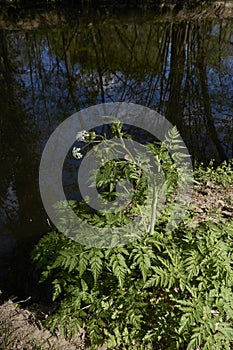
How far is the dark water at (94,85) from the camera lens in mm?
5316

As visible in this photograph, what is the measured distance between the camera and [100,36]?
13734mm

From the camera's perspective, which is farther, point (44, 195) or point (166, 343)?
point (44, 195)

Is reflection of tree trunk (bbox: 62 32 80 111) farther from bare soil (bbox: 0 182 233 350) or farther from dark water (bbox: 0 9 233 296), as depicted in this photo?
bare soil (bbox: 0 182 233 350)

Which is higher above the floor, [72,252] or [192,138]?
[72,252]

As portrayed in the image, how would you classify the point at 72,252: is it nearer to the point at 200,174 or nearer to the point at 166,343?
the point at 166,343

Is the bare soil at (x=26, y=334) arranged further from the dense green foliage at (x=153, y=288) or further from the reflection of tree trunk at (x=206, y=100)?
the reflection of tree trunk at (x=206, y=100)

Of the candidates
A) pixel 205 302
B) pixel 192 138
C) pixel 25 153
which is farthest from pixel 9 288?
pixel 192 138

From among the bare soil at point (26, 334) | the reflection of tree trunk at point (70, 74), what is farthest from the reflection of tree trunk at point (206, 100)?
the bare soil at point (26, 334)

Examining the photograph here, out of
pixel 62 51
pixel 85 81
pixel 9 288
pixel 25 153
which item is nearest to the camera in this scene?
pixel 9 288

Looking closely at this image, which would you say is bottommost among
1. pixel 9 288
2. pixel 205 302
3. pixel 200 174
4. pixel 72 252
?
pixel 9 288

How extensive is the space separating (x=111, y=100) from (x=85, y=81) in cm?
161

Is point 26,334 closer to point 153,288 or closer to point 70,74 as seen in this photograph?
point 153,288

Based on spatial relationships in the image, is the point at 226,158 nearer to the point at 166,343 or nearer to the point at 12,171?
the point at 12,171

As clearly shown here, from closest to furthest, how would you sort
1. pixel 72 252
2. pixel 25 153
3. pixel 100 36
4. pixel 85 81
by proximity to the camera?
pixel 72 252 → pixel 25 153 → pixel 85 81 → pixel 100 36
